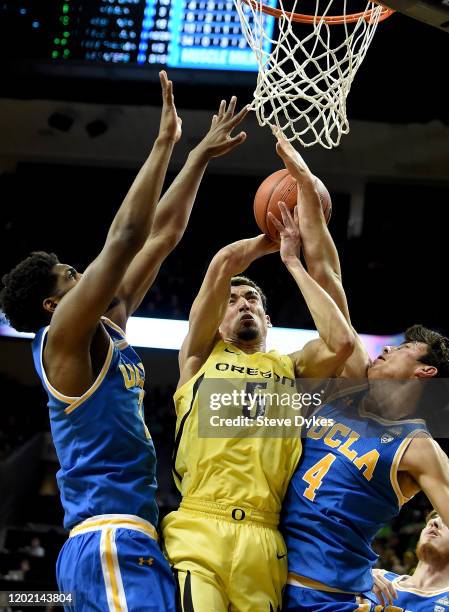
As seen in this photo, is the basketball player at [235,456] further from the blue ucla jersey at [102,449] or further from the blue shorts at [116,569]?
the blue ucla jersey at [102,449]

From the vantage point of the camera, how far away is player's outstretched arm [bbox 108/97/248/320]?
11.5 ft

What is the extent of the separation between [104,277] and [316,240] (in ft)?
3.29

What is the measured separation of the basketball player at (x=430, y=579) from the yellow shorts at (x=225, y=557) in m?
1.18

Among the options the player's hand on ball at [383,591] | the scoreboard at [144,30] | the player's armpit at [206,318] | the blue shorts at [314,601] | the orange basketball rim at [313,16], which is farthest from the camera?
the scoreboard at [144,30]

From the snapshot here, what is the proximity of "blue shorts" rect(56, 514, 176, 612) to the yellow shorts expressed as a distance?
0.07 meters

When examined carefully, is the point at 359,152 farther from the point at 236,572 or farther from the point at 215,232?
the point at 236,572

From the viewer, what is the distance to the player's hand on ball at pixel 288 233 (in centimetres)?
340

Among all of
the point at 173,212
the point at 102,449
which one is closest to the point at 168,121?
the point at 173,212

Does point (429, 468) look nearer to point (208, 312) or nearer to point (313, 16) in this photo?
point (208, 312)

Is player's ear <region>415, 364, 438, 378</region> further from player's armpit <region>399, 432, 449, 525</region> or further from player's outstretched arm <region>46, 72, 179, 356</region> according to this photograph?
player's outstretched arm <region>46, 72, 179, 356</region>

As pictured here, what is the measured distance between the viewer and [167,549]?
3004 mm

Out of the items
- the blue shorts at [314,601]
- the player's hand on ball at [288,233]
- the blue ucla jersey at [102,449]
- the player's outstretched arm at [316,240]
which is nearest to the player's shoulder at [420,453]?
the player's outstretched arm at [316,240]

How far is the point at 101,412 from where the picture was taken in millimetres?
2947

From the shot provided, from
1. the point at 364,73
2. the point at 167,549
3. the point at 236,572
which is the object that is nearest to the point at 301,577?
the point at 236,572
